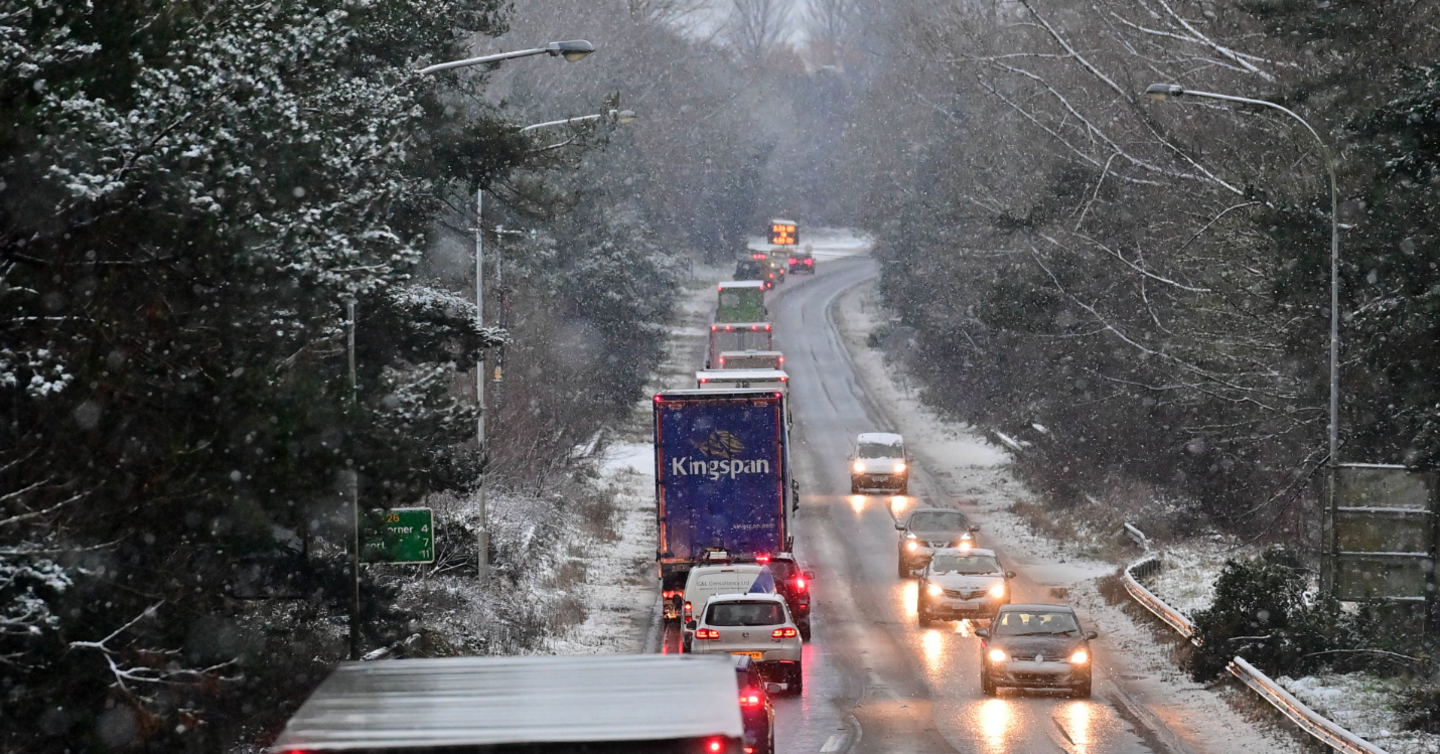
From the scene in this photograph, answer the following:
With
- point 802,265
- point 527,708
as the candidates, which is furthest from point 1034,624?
point 802,265

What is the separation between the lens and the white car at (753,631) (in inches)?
912

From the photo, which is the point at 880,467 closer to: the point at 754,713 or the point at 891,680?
the point at 891,680

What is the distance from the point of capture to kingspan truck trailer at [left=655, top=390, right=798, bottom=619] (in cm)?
2912

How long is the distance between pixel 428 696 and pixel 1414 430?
21.9 meters

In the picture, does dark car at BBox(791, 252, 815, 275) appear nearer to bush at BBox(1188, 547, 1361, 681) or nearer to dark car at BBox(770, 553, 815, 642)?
dark car at BBox(770, 553, 815, 642)

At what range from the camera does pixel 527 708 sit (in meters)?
7.96

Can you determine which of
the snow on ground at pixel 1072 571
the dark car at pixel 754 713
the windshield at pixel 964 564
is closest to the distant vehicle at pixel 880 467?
the snow on ground at pixel 1072 571

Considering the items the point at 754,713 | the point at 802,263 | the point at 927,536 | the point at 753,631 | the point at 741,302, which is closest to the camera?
the point at 754,713

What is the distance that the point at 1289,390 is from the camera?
35.2 m

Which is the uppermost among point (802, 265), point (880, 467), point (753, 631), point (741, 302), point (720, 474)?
point (802, 265)

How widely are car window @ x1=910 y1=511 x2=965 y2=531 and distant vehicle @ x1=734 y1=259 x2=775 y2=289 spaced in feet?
242

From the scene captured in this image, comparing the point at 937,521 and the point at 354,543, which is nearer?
the point at 354,543

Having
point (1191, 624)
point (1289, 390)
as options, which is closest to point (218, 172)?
point (1191, 624)

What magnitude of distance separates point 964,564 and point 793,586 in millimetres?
4322
